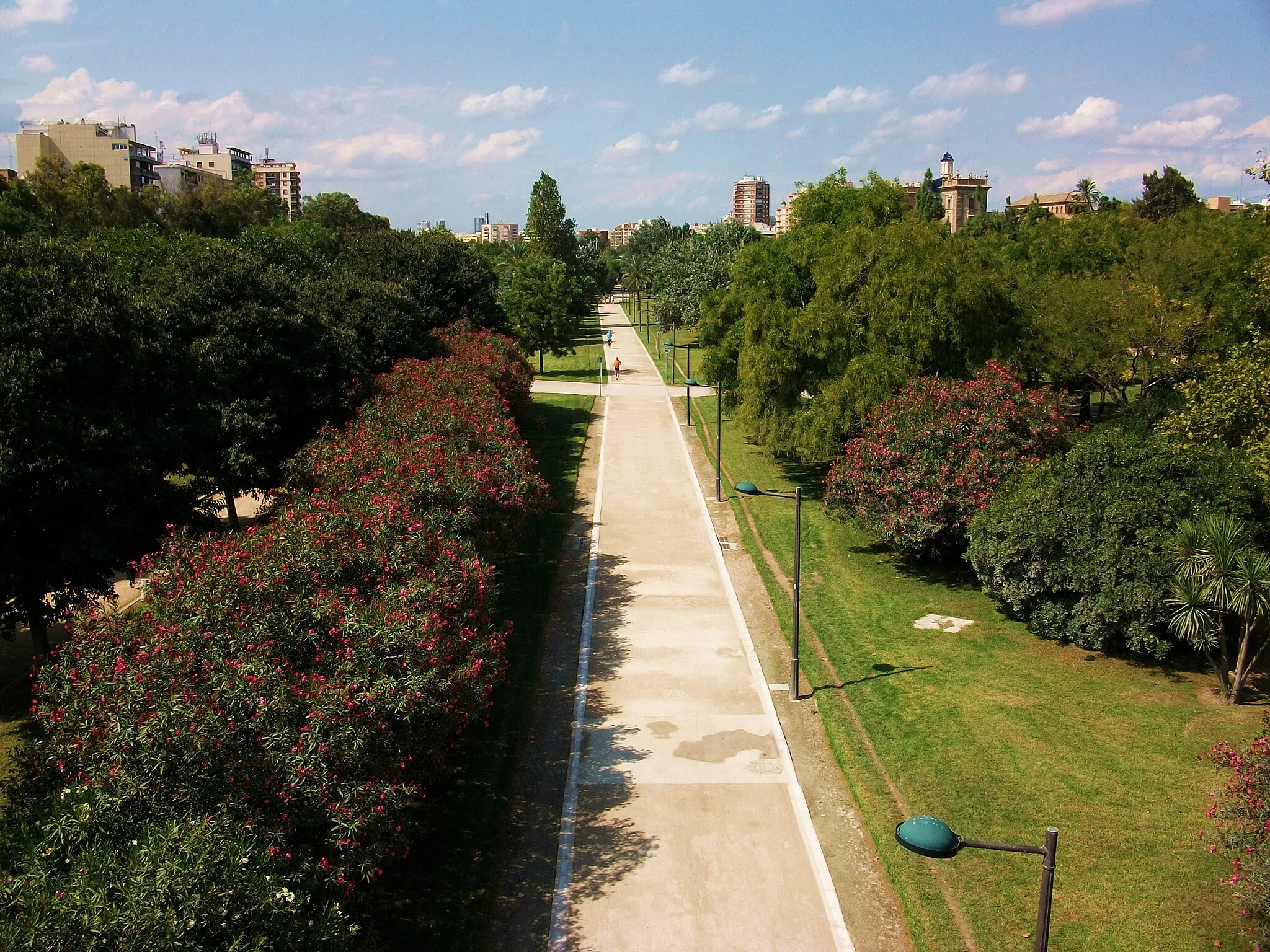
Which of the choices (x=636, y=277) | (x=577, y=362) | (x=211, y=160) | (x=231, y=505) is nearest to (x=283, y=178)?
(x=211, y=160)

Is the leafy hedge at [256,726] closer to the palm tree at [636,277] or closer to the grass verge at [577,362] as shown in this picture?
the grass verge at [577,362]

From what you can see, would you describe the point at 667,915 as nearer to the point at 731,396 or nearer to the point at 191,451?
the point at 191,451

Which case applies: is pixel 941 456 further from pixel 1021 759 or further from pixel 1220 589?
pixel 1021 759

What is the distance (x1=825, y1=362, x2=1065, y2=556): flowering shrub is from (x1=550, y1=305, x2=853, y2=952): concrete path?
4384 millimetres

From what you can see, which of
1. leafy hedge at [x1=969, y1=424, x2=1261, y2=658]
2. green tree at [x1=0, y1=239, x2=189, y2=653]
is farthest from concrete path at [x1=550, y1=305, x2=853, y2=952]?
green tree at [x1=0, y1=239, x2=189, y2=653]

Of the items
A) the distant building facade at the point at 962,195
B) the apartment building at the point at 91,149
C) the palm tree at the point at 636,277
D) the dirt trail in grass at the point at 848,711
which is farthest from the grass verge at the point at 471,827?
the distant building facade at the point at 962,195

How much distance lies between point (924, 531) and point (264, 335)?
17486mm

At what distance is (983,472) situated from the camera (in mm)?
22281

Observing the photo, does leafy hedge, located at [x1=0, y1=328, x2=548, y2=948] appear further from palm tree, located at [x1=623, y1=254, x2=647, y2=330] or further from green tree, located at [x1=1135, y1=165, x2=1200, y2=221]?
palm tree, located at [x1=623, y1=254, x2=647, y2=330]

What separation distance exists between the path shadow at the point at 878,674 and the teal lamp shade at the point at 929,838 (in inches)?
401

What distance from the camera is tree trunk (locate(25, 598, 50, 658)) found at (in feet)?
53.8

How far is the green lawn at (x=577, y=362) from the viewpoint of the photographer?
56750 mm

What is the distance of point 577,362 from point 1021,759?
50.6 meters

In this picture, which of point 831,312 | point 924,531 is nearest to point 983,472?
point 924,531
